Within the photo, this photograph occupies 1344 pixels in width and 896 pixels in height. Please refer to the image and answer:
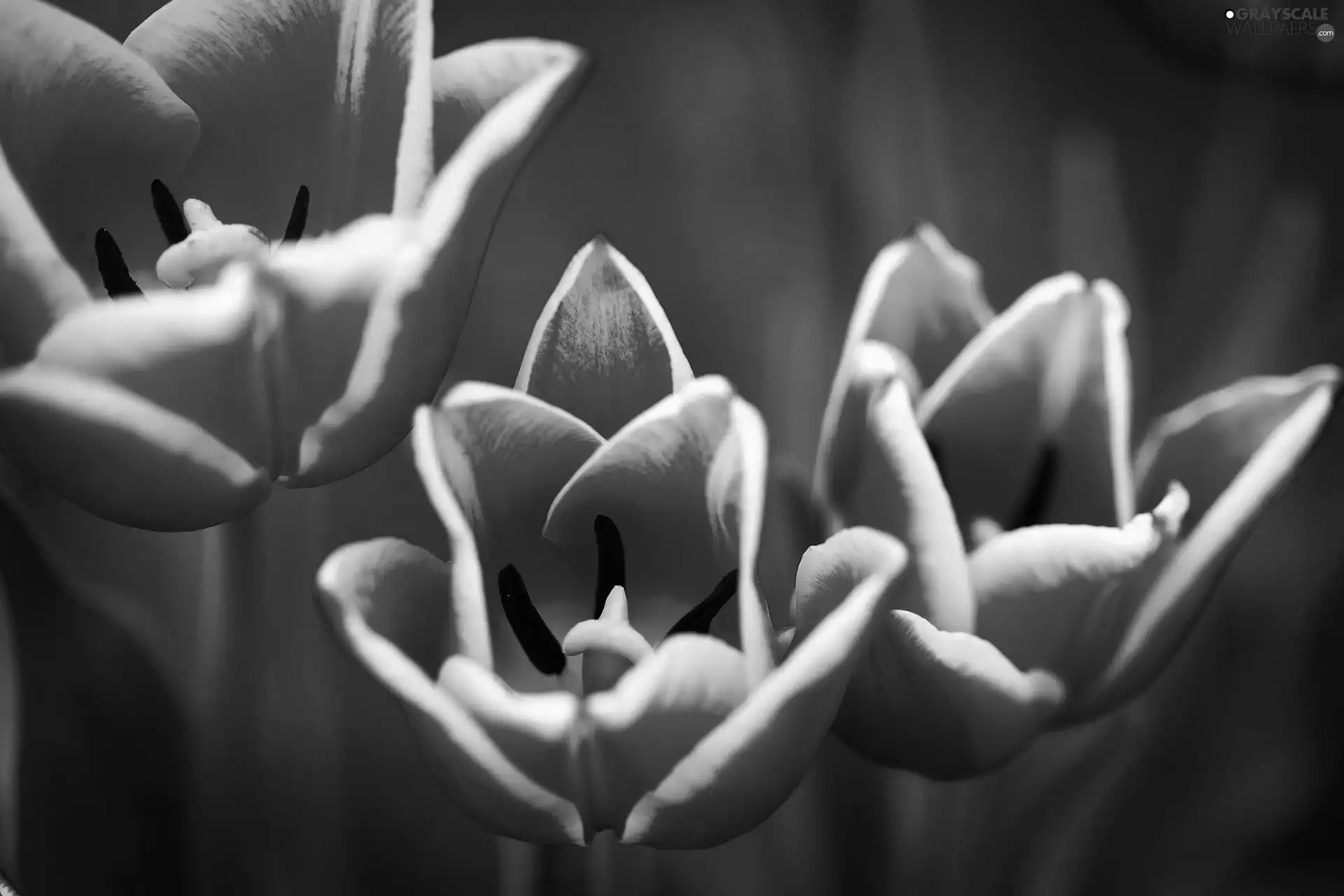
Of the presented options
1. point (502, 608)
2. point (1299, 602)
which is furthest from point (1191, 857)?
point (502, 608)

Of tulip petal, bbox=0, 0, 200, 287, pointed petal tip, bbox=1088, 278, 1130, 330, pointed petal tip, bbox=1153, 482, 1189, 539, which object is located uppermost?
tulip petal, bbox=0, 0, 200, 287

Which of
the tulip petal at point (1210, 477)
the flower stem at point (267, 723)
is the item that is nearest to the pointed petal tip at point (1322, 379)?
the tulip petal at point (1210, 477)

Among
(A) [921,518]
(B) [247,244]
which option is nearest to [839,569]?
(A) [921,518]

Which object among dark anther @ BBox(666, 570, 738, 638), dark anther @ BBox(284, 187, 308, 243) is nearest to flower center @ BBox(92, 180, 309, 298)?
dark anther @ BBox(284, 187, 308, 243)

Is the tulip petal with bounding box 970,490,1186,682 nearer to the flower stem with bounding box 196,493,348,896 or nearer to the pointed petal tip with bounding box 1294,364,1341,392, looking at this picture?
the pointed petal tip with bounding box 1294,364,1341,392

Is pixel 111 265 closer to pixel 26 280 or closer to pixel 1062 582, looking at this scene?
pixel 26 280

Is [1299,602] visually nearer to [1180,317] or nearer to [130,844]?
[1180,317]
